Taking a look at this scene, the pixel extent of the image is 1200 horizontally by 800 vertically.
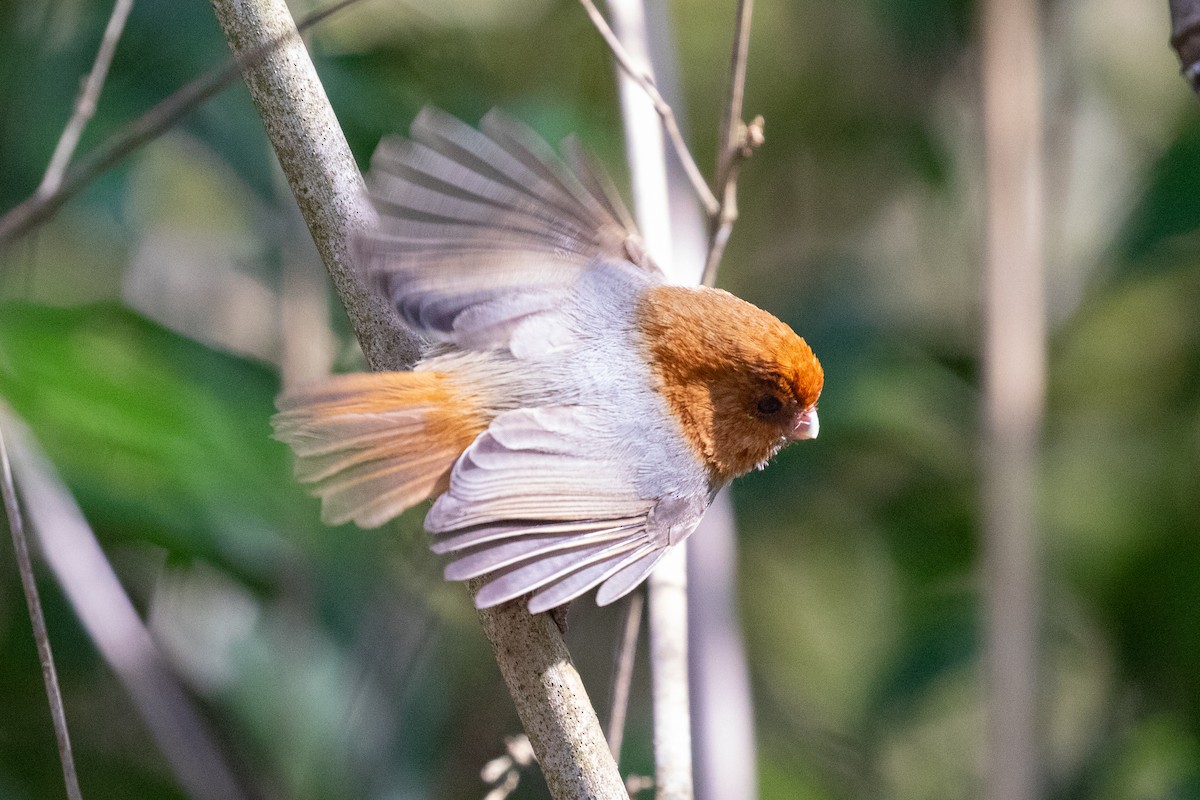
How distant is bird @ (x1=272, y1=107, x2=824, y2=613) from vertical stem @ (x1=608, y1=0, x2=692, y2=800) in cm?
17

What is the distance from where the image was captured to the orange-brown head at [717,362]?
1774 millimetres

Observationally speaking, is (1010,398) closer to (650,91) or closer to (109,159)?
(650,91)

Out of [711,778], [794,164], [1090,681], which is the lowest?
[1090,681]

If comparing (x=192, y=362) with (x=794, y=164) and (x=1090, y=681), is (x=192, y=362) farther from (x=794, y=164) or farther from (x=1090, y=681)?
(x=1090, y=681)

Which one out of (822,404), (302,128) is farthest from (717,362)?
(822,404)

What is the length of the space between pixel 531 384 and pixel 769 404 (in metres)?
0.42

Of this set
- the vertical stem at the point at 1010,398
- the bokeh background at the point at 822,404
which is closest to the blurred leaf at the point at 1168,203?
the bokeh background at the point at 822,404

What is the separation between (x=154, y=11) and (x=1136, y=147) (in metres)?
2.82

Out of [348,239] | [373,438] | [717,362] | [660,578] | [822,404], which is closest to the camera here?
[348,239]

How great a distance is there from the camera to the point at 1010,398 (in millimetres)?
2250

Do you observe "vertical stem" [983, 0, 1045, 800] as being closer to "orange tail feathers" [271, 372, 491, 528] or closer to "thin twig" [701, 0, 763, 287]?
"thin twig" [701, 0, 763, 287]

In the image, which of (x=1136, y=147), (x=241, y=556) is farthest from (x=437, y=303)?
(x=1136, y=147)

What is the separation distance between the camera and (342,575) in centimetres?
285

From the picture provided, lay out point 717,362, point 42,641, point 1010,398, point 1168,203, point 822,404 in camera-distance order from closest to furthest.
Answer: point 42,641, point 717,362, point 1010,398, point 1168,203, point 822,404
